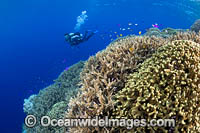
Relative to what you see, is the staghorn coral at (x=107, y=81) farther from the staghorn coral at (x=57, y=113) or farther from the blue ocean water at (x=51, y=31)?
the blue ocean water at (x=51, y=31)

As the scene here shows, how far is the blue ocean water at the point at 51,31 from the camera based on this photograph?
17.8 metres

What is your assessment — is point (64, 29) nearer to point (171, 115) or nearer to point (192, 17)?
point (192, 17)

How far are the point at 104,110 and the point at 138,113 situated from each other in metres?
0.81

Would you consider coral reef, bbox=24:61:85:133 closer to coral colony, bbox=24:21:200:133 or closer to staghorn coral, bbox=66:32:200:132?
staghorn coral, bbox=66:32:200:132

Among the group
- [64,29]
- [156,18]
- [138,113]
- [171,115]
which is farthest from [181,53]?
[156,18]

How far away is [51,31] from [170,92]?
31371 millimetres

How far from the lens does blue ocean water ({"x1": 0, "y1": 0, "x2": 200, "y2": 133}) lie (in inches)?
700

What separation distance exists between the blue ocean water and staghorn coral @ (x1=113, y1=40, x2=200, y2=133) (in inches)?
377

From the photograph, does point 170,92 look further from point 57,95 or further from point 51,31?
point 51,31

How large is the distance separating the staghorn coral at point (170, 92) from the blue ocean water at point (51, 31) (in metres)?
9.58

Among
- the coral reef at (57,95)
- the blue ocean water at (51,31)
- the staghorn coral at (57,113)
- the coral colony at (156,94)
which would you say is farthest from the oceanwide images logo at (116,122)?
the blue ocean water at (51,31)

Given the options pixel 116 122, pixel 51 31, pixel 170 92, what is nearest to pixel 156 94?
pixel 170 92

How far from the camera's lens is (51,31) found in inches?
1195

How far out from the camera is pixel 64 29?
31406mm
